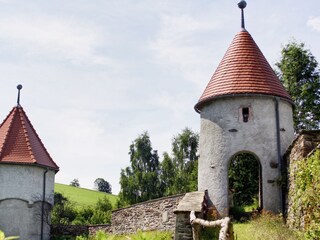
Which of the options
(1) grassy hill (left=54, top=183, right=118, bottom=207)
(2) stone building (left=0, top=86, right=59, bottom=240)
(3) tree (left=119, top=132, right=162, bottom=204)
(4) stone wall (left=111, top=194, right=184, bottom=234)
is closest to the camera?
(4) stone wall (left=111, top=194, right=184, bottom=234)

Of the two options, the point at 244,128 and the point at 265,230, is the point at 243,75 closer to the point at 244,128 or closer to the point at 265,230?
the point at 244,128

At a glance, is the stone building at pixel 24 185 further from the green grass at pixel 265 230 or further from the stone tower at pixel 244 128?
the green grass at pixel 265 230

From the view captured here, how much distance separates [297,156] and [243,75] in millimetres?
4552

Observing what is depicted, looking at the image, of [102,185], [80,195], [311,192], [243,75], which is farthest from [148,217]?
[102,185]

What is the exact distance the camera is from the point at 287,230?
13594 mm

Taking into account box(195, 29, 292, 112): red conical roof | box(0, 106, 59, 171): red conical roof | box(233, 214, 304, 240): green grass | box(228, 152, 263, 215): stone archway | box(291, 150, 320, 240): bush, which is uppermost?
box(195, 29, 292, 112): red conical roof

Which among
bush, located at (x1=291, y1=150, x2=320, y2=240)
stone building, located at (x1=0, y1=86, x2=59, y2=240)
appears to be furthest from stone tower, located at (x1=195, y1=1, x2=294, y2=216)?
stone building, located at (x1=0, y1=86, x2=59, y2=240)

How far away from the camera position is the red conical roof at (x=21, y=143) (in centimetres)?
2297

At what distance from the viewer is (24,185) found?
22734 millimetres

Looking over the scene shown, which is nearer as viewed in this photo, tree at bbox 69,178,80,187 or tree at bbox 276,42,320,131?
tree at bbox 276,42,320,131

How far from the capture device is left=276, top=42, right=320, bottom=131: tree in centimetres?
2795

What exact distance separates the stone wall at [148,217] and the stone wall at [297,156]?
3.61 meters

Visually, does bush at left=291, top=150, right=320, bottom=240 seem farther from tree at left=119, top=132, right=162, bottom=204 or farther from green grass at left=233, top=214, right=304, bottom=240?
tree at left=119, top=132, right=162, bottom=204

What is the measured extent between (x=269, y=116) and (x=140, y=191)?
2744 cm
